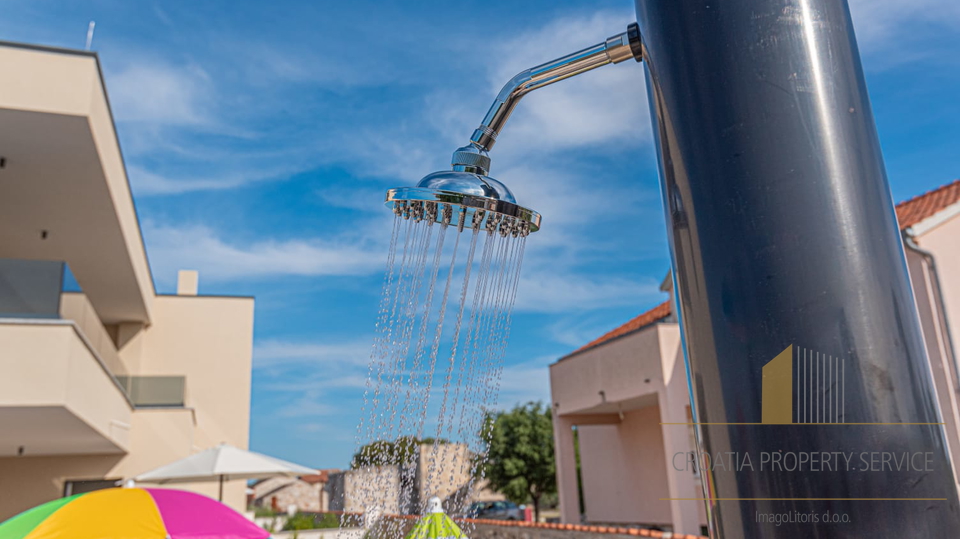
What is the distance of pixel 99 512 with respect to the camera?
5820mm

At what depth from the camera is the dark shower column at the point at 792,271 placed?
0.88 meters

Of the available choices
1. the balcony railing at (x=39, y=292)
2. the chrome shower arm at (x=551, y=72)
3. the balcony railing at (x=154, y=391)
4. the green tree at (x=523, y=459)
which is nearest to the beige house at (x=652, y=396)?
the chrome shower arm at (x=551, y=72)

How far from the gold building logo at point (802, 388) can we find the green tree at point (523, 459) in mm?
41163

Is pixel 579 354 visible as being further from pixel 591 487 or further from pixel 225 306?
pixel 225 306

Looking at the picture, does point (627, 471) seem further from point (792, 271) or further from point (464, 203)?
point (792, 271)

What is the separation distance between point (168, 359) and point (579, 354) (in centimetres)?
1328

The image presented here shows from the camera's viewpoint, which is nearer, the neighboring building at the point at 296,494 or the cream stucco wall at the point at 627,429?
the cream stucco wall at the point at 627,429

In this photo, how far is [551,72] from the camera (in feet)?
4.42

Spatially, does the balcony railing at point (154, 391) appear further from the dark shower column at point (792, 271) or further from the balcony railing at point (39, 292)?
the dark shower column at point (792, 271)

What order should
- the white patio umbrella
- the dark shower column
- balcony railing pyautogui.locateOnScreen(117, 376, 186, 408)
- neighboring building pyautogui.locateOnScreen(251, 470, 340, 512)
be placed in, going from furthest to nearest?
neighboring building pyautogui.locateOnScreen(251, 470, 340, 512)
balcony railing pyautogui.locateOnScreen(117, 376, 186, 408)
the white patio umbrella
the dark shower column

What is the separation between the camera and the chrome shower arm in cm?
126

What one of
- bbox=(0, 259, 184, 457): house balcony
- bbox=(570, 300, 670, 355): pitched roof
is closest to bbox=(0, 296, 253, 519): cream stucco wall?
bbox=(0, 259, 184, 457): house balcony

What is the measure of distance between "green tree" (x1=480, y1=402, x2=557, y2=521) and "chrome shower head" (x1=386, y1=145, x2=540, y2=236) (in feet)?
134

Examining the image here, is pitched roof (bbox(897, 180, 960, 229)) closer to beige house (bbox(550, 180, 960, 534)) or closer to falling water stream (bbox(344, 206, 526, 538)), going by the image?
beige house (bbox(550, 180, 960, 534))
